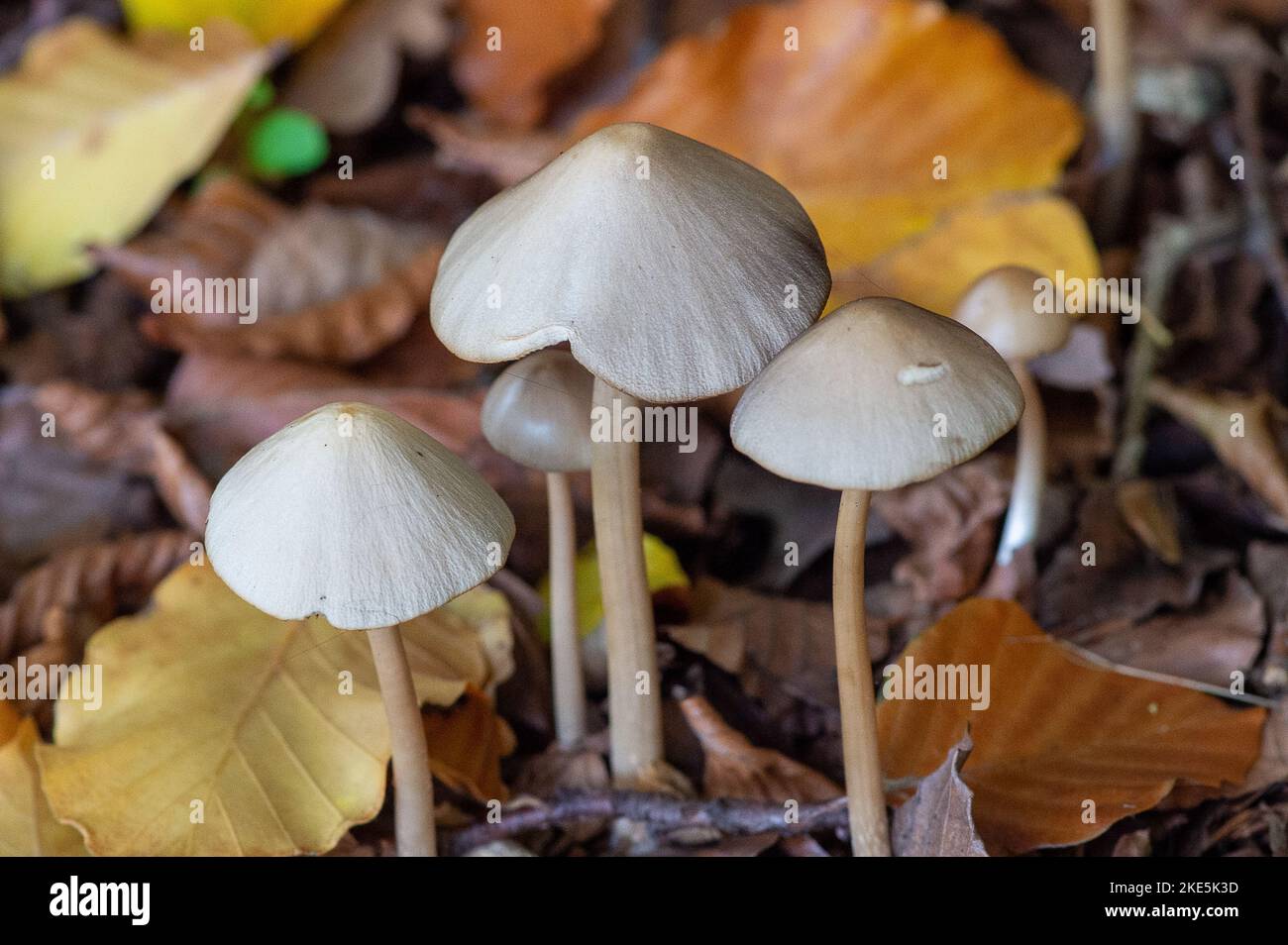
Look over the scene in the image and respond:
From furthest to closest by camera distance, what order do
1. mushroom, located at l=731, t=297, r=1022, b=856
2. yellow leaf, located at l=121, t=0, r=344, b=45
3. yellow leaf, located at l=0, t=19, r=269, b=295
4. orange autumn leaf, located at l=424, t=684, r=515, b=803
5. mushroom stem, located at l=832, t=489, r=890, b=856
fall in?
yellow leaf, located at l=121, t=0, r=344, b=45, yellow leaf, located at l=0, t=19, r=269, b=295, orange autumn leaf, located at l=424, t=684, r=515, b=803, mushroom stem, located at l=832, t=489, r=890, b=856, mushroom, located at l=731, t=297, r=1022, b=856

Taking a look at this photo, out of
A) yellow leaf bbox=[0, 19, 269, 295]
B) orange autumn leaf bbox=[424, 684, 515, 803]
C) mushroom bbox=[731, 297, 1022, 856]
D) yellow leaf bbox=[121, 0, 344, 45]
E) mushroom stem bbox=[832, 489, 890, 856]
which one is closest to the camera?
mushroom bbox=[731, 297, 1022, 856]

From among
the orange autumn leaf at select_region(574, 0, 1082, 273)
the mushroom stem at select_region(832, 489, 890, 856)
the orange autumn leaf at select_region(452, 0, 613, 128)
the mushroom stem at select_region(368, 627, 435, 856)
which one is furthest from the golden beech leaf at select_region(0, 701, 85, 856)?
the orange autumn leaf at select_region(452, 0, 613, 128)

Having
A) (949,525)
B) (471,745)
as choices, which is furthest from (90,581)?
(949,525)

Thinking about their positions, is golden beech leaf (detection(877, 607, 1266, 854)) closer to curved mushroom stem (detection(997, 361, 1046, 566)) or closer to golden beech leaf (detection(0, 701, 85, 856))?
curved mushroom stem (detection(997, 361, 1046, 566))

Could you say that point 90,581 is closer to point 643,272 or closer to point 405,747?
point 405,747

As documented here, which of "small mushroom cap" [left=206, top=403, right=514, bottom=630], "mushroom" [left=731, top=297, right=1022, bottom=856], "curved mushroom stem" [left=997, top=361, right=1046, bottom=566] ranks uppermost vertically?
"mushroom" [left=731, top=297, right=1022, bottom=856]

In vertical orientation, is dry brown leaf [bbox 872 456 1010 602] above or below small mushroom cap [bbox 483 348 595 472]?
below

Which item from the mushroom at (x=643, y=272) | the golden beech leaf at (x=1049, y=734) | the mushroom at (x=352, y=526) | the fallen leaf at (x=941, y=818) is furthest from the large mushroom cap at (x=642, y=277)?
the golden beech leaf at (x=1049, y=734)
